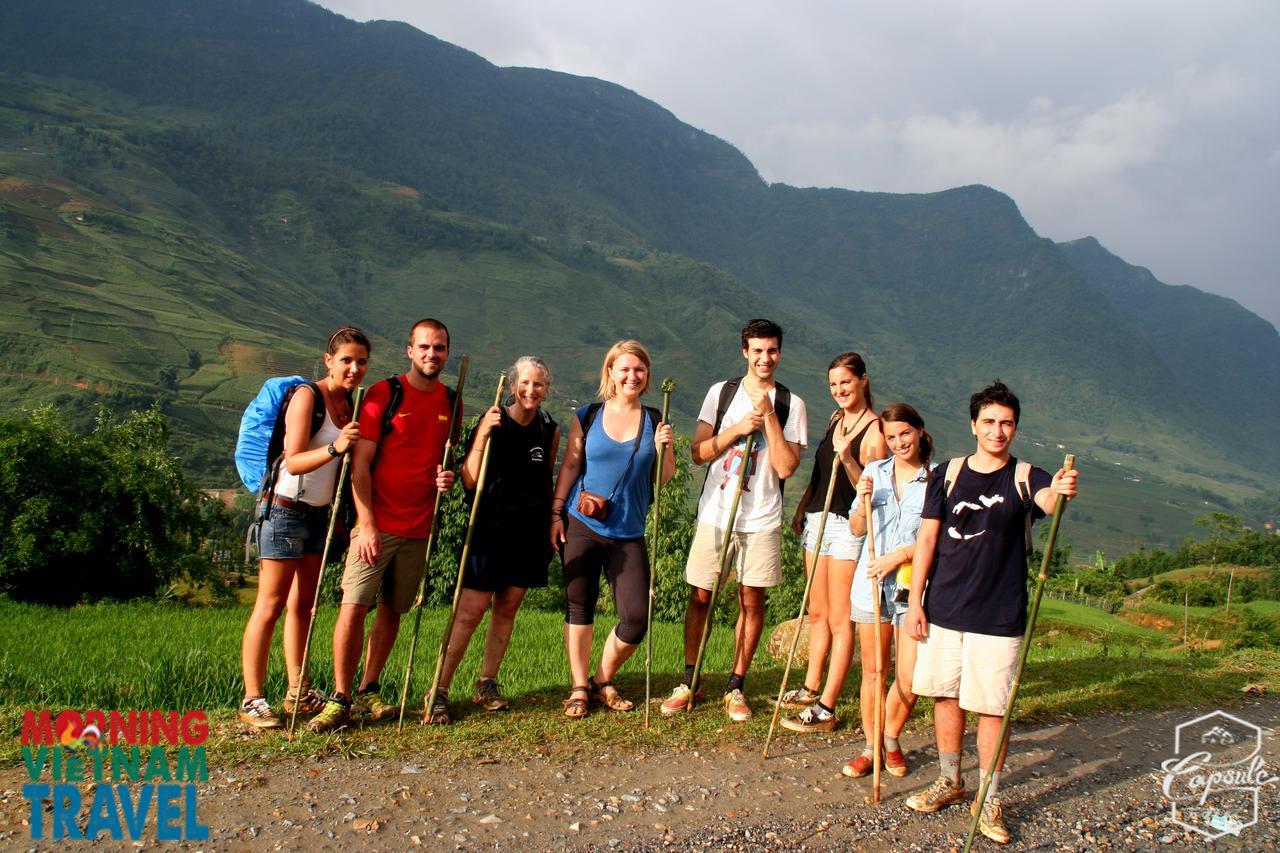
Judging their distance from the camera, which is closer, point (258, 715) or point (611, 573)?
point (258, 715)

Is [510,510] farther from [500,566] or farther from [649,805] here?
[649,805]

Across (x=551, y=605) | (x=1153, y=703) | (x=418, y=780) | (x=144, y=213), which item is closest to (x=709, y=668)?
(x=1153, y=703)

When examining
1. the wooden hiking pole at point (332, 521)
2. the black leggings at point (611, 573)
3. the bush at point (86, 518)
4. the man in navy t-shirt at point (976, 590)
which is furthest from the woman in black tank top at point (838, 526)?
the bush at point (86, 518)

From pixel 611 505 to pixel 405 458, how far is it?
125 cm

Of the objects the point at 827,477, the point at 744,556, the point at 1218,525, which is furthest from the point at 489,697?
the point at 1218,525

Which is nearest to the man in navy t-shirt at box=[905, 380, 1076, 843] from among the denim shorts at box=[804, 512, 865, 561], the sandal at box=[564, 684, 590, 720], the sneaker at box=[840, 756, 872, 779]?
the sneaker at box=[840, 756, 872, 779]

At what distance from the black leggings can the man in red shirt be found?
2.88 ft

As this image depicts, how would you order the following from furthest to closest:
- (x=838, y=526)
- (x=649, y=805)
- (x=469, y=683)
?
(x=469, y=683), (x=838, y=526), (x=649, y=805)

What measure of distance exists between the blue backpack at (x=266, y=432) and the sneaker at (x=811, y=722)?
11.0 feet

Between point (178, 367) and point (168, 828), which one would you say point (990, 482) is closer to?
point (168, 828)

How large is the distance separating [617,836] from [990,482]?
2.42m

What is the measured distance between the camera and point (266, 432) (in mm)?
4949

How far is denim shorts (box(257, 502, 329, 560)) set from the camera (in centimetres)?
490

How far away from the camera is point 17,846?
3.52 metres
